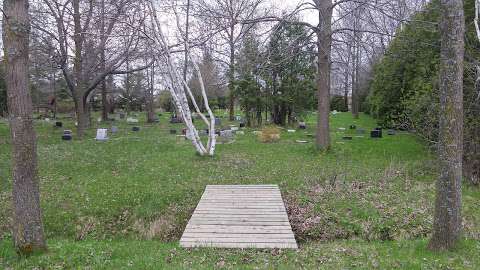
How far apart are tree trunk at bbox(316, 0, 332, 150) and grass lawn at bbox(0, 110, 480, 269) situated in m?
0.86

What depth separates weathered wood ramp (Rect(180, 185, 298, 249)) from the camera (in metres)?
5.67

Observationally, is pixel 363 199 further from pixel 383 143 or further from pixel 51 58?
pixel 51 58

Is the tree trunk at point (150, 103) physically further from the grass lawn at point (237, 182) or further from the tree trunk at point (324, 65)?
the tree trunk at point (324, 65)

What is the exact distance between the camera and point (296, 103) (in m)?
26.4

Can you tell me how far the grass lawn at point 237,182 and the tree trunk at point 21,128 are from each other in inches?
16.4

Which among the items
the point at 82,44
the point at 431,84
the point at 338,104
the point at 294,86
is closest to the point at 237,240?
the point at 431,84

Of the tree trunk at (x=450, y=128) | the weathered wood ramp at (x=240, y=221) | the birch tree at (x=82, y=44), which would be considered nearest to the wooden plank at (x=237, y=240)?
the weathered wood ramp at (x=240, y=221)

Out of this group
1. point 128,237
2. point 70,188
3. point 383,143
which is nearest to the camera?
point 128,237

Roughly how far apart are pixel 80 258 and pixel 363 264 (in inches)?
142

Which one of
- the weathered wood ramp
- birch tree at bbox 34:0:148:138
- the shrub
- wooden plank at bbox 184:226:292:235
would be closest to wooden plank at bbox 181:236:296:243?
the weathered wood ramp

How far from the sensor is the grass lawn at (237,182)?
4.99 m

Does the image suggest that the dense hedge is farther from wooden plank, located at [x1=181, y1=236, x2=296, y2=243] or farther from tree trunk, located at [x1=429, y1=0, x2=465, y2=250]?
wooden plank, located at [x1=181, y1=236, x2=296, y2=243]

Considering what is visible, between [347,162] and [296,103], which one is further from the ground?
[296,103]

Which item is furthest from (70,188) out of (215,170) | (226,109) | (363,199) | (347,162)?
(226,109)
